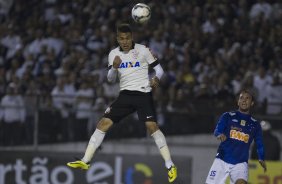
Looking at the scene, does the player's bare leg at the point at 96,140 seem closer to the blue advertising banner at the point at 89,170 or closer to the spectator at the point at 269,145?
the blue advertising banner at the point at 89,170

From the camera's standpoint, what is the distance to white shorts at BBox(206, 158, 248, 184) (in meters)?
14.7

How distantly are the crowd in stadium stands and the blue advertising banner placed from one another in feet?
1.71

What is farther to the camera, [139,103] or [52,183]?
[52,183]

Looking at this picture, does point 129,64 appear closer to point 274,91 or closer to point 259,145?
point 259,145

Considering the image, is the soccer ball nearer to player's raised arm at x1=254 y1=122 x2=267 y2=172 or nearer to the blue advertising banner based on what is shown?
player's raised arm at x1=254 y1=122 x2=267 y2=172

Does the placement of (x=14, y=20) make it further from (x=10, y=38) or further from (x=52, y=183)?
(x=52, y=183)

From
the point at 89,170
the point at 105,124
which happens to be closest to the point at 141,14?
the point at 105,124

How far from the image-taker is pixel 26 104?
19.3 m

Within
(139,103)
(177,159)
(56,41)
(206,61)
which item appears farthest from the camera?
(56,41)

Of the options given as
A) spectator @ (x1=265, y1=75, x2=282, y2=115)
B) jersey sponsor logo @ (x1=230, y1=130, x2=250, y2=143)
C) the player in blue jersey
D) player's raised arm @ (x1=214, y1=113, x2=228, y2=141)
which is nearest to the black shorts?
player's raised arm @ (x1=214, y1=113, x2=228, y2=141)

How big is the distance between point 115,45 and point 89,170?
14.5 feet

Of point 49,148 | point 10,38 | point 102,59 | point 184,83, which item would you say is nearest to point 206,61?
point 184,83

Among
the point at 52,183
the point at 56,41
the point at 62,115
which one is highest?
the point at 56,41

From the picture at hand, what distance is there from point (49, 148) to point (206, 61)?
Result: 413 cm
